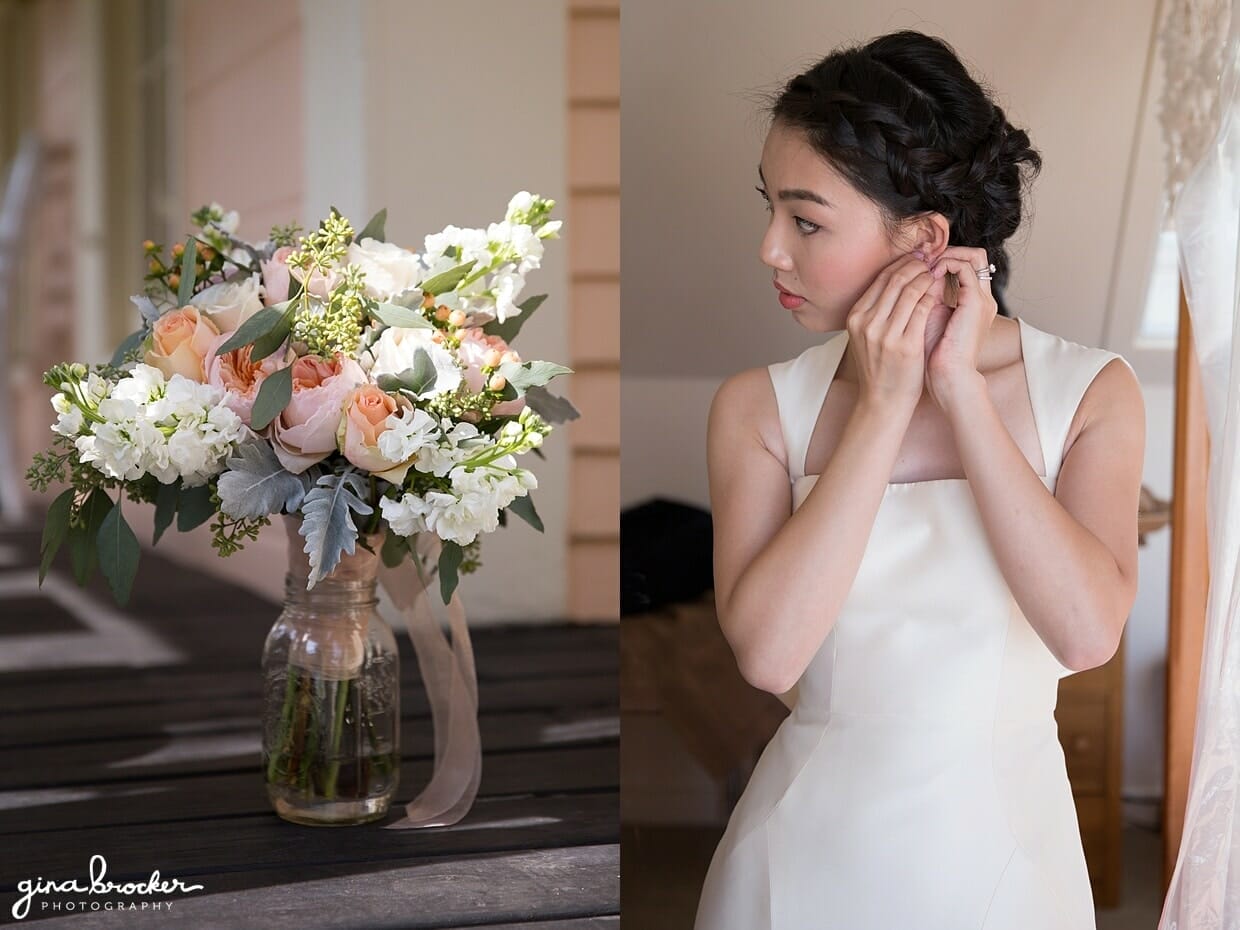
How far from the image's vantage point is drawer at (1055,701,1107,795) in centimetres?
230

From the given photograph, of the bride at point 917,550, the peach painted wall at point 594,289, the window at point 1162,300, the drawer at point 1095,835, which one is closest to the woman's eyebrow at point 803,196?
the bride at point 917,550

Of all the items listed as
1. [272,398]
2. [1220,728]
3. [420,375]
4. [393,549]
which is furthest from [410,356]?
[1220,728]

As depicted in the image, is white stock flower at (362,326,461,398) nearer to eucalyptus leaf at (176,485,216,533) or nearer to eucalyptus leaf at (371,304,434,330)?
eucalyptus leaf at (371,304,434,330)

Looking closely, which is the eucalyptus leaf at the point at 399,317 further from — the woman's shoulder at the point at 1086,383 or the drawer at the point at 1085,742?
the drawer at the point at 1085,742

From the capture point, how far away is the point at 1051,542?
4.04ft

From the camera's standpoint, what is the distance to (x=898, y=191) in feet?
Result: 4.30

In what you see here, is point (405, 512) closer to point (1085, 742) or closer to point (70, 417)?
point (70, 417)

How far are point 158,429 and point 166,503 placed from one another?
12cm

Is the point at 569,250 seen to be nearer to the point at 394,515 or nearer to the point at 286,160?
the point at 286,160

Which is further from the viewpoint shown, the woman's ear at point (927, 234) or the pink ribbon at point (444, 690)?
the pink ribbon at point (444, 690)

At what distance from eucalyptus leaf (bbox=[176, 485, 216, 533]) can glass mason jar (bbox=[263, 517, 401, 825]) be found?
91 mm

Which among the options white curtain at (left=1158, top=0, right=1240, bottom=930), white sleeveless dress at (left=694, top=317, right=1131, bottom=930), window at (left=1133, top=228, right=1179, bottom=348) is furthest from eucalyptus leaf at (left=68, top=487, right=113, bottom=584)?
window at (left=1133, top=228, right=1179, bottom=348)

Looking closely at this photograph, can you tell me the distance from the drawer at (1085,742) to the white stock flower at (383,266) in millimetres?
1518

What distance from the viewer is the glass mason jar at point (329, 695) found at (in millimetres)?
1370
